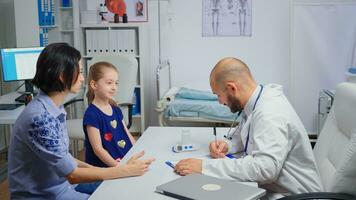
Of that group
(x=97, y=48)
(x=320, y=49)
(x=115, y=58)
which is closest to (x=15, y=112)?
Result: (x=115, y=58)

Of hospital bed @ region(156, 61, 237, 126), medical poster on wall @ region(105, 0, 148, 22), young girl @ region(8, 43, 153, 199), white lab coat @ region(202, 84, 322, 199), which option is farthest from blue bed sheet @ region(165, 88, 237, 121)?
young girl @ region(8, 43, 153, 199)

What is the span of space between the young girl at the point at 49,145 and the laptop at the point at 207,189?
9.5 inches

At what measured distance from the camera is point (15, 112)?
3.22 metres

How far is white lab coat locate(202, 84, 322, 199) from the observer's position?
1.68m

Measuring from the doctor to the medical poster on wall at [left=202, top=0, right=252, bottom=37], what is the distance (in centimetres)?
292

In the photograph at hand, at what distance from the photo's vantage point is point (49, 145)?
165 centimetres

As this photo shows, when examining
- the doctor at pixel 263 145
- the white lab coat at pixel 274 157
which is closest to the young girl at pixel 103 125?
the doctor at pixel 263 145

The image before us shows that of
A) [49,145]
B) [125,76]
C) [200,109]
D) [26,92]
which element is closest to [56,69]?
[49,145]

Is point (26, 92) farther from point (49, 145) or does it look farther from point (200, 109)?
point (49, 145)

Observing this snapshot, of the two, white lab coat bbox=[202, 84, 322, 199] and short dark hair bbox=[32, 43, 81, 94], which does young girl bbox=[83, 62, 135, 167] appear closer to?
short dark hair bbox=[32, 43, 81, 94]

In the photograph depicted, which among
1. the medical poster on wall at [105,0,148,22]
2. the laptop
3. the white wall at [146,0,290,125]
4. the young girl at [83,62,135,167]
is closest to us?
the laptop

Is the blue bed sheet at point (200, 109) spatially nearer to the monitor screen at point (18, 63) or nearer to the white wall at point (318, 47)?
the white wall at point (318, 47)

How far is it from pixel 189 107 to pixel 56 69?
2.47 meters

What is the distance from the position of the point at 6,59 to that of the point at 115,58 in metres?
0.92
